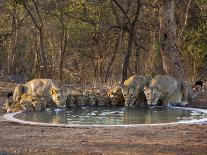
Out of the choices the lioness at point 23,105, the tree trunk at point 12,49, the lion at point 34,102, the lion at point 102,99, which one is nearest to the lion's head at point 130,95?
the lion at point 102,99

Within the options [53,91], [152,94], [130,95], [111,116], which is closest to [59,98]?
[53,91]

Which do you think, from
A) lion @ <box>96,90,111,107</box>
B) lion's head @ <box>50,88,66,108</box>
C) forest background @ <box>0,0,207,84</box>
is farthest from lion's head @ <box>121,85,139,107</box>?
forest background @ <box>0,0,207,84</box>

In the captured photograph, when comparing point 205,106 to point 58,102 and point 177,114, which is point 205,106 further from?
point 58,102

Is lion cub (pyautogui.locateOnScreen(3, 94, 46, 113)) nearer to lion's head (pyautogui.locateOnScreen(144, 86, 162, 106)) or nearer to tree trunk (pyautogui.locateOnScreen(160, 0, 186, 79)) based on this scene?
lion's head (pyautogui.locateOnScreen(144, 86, 162, 106))

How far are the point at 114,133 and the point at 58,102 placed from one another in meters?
3.56

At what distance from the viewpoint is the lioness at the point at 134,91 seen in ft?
44.4

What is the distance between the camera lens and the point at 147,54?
26062 millimetres

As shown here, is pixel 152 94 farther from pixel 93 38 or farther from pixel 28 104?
pixel 93 38

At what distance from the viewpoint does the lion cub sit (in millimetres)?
12750

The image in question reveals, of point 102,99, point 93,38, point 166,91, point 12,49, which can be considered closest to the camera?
point 166,91

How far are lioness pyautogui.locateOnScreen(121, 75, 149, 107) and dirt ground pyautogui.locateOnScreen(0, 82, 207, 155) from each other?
3.10 meters

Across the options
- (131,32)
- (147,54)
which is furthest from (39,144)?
(147,54)

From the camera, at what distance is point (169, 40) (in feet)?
53.5

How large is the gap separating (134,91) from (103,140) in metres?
4.36
